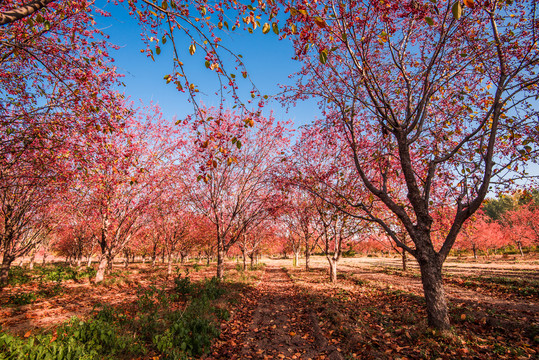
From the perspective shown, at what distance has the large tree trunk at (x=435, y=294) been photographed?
5.49 m

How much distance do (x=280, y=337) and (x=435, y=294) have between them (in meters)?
4.14

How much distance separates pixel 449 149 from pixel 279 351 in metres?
8.55

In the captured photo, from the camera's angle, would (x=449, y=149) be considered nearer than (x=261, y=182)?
Yes

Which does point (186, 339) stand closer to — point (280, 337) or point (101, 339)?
point (101, 339)

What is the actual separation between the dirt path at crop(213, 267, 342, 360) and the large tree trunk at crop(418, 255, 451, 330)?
263 centimetres

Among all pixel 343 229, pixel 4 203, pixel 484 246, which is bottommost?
pixel 484 246

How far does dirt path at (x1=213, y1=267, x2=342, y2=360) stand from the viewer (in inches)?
205

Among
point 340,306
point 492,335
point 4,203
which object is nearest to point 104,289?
point 4,203

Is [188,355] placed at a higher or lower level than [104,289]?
higher

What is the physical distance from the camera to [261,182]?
15148 millimetres

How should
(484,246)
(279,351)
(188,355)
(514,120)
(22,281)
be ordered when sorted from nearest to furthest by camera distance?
1. (188,355)
2. (279,351)
3. (514,120)
4. (22,281)
5. (484,246)

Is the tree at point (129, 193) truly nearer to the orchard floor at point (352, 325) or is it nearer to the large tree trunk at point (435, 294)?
the orchard floor at point (352, 325)

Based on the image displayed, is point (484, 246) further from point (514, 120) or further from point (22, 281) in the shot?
point (22, 281)

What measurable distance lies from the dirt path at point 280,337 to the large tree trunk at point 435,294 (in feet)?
8.64
